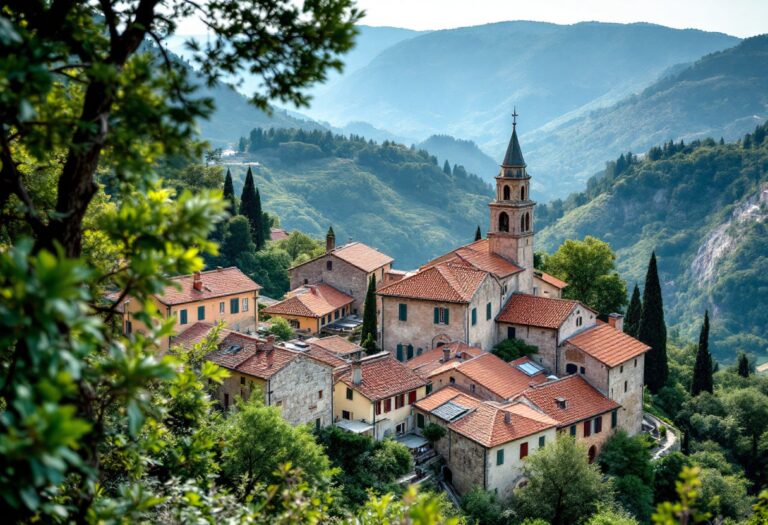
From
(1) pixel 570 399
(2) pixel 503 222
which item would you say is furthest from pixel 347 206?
(1) pixel 570 399

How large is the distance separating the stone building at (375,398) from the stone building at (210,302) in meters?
10.7

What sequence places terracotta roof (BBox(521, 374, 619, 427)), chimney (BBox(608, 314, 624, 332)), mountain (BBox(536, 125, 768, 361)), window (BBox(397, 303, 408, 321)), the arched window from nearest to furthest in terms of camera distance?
terracotta roof (BBox(521, 374, 619, 427)), window (BBox(397, 303, 408, 321)), chimney (BBox(608, 314, 624, 332)), the arched window, mountain (BBox(536, 125, 768, 361))

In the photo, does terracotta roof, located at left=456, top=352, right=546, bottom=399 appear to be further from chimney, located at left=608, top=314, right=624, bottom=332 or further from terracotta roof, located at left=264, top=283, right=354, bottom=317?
Answer: terracotta roof, located at left=264, top=283, right=354, bottom=317

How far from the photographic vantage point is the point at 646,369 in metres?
61.6

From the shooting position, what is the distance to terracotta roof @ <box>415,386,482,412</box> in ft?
132

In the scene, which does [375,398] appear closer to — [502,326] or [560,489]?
[560,489]

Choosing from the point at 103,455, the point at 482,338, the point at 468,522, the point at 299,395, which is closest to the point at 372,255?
the point at 482,338

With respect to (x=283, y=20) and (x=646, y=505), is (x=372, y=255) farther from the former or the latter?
(x=283, y=20)

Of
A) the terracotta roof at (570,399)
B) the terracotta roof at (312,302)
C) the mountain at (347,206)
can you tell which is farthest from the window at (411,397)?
the mountain at (347,206)

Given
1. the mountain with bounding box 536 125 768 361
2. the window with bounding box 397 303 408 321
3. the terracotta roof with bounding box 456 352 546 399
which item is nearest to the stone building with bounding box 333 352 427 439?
the terracotta roof with bounding box 456 352 546 399

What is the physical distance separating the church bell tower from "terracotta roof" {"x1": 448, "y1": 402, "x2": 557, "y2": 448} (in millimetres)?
16013

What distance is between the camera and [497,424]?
37.7 metres

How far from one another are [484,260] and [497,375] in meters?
11.8

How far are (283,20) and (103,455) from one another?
673 centimetres
